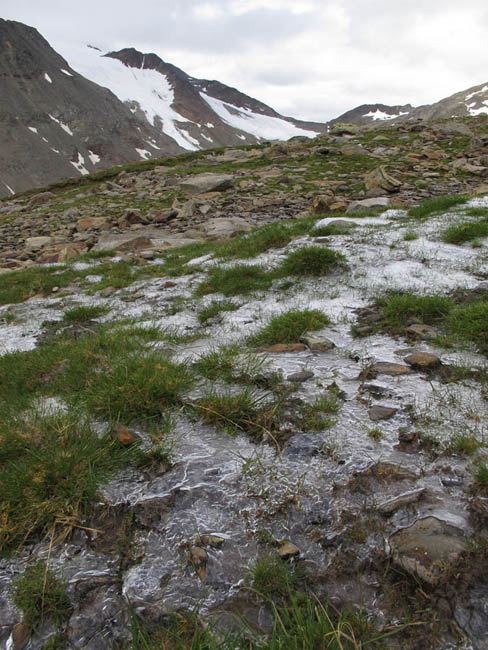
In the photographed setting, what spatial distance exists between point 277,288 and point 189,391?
3.80m

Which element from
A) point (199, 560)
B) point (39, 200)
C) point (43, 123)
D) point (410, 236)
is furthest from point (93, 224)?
point (43, 123)

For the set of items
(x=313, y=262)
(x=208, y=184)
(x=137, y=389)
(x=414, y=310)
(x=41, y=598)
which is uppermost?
(x=208, y=184)

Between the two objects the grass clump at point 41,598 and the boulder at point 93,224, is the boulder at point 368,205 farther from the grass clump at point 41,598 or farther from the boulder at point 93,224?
the grass clump at point 41,598

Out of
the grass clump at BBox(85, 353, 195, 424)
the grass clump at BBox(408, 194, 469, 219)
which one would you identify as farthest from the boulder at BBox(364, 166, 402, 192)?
the grass clump at BBox(85, 353, 195, 424)

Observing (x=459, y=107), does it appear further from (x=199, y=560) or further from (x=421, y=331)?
(x=199, y=560)

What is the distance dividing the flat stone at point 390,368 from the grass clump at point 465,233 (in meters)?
5.47

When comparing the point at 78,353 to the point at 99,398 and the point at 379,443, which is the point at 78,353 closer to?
the point at 99,398

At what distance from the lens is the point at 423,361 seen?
4.02 m

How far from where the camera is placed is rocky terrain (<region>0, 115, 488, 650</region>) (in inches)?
76.5

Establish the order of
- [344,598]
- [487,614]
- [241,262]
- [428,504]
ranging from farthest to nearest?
[241,262], [428,504], [344,598], [487,614]

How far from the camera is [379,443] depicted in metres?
2.96

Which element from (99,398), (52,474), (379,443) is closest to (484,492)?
(379,443)

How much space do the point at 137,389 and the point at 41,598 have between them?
1.79m

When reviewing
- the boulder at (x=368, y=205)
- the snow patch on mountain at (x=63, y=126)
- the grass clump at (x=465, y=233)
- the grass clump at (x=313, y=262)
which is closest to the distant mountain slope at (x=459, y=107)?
the snow patch on mountain at (x=63, y=126)
